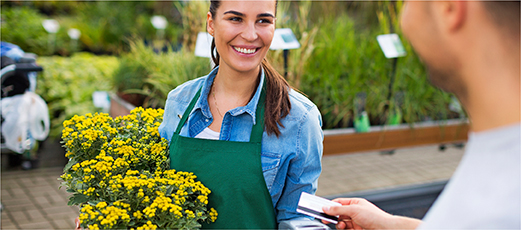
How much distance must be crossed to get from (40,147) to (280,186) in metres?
4.01

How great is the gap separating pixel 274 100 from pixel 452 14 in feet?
3.15

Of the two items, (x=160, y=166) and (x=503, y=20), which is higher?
(x=503, y=20)

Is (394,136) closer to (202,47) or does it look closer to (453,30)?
(202,47)

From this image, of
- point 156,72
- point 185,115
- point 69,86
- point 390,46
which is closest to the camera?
point 185,115

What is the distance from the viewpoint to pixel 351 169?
5137 mm

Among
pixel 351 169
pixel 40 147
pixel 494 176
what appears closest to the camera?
pixel 494 176

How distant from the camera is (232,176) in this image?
145 centimetres

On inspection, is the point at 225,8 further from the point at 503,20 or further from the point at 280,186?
the point at 503,20

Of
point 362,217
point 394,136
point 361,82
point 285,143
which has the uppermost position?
point 285,143

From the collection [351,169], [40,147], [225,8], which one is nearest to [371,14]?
[351,169]

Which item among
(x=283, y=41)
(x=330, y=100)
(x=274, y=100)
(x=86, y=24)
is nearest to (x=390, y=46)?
(x=330, y=100)

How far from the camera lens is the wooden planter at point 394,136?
13.2 feet

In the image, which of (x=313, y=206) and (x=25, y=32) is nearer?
(x=313, y=206)

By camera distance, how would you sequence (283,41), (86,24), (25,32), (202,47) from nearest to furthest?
(202,47), (283,41), (25,32), (86,24)
